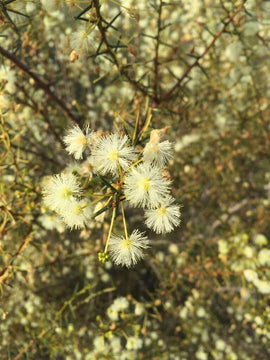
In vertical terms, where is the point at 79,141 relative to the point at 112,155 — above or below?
above

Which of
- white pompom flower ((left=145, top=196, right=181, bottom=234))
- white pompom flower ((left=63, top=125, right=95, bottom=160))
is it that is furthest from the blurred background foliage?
white pompom flower ((left=145, top=196, right=181, bottom=234))

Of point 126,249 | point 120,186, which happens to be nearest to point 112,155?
point 120,186

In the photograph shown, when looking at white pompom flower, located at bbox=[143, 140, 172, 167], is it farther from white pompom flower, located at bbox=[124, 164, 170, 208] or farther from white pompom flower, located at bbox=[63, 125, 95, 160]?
Answer: white pompom flower, located at bbox=[63, 125, 95, 160]

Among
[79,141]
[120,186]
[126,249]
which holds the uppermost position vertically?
[79,141]

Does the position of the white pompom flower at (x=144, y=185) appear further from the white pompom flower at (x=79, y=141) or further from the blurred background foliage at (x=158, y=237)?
Answer: the blurred background foliage at (x=158, y=237)

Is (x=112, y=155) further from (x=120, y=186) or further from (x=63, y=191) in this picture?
(x=63, y=191)
